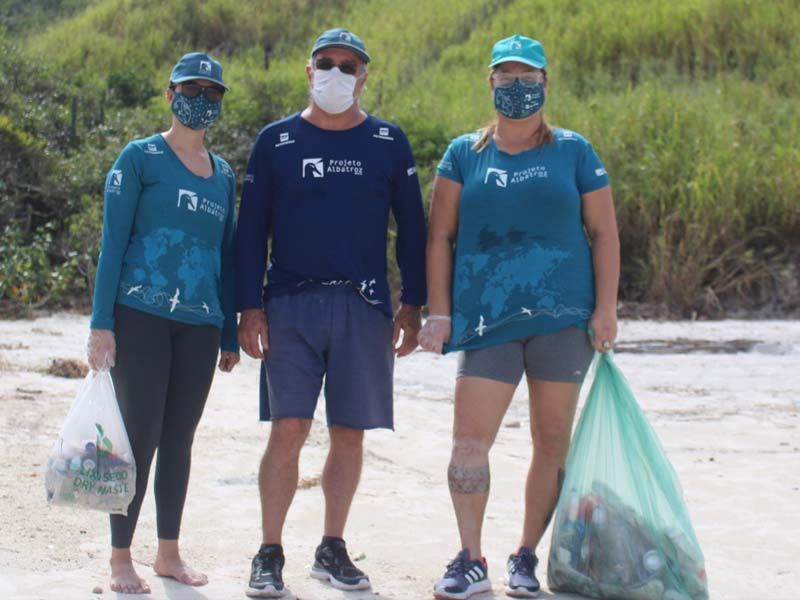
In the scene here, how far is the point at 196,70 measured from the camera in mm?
4363

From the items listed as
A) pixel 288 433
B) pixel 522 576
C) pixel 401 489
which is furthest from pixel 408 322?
pixel 401 489

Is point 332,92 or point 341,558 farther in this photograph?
point 341,558

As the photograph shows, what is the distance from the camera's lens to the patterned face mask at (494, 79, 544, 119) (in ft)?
14.2

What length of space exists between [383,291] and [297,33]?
21.1m

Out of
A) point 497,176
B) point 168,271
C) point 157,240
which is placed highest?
point 497,176

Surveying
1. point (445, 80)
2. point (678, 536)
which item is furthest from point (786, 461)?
point (445, 80)

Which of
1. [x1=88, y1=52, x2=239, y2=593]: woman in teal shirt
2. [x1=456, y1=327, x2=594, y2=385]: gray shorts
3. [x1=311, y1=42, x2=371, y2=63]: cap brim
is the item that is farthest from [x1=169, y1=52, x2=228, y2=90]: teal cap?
[x1=456, y1=327, x2=594, y2=385]: gray shorts

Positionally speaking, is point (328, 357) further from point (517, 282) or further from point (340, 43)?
point (340, 43)

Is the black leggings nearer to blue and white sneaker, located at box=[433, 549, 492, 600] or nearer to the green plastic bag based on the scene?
blue and white sneaker, located at box=[433, 549, 492, 600]

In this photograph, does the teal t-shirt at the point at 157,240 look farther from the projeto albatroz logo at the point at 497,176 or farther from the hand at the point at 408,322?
the projeto albatroz logo at the point at 497,176

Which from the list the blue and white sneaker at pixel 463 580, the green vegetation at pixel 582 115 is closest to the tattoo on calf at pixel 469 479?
the blue and white sneaker at pixel 463 580

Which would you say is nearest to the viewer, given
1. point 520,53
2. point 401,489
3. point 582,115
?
point 520,53

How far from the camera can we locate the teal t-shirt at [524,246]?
4.29 m

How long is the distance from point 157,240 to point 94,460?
0.77 metres
